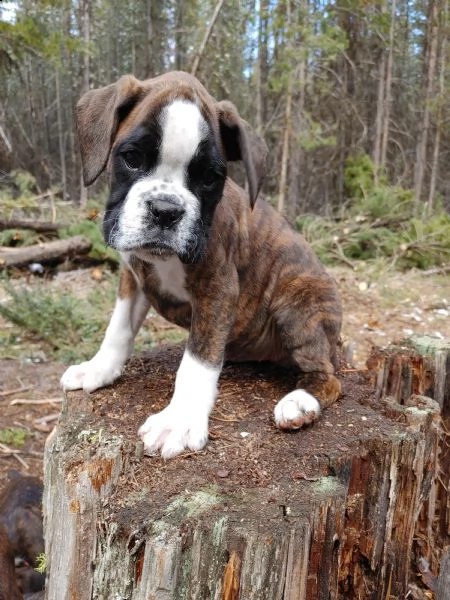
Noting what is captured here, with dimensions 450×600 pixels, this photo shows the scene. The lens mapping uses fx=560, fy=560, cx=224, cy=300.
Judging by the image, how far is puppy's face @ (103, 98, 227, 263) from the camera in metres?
2.27

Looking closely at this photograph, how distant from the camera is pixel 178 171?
7.65 ft

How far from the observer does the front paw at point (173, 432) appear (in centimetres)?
238

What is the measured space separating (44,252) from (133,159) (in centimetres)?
774

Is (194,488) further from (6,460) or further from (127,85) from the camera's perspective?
(6,460)

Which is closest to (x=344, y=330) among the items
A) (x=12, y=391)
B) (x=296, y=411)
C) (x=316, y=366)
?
(x=12, y=391)

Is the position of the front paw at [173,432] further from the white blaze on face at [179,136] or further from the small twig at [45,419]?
the small twig at [45,419]

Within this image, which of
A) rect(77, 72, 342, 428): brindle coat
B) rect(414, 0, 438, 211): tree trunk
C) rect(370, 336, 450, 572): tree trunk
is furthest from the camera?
rect(414, 0, 438, 211): tree trunk

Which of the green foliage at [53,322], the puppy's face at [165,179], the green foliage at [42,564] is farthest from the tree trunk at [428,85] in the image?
the green foliage at [42,564]

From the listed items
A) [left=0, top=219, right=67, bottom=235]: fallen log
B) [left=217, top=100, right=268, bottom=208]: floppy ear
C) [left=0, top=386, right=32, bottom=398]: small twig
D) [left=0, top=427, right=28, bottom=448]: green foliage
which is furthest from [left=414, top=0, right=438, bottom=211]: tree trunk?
[left=217, top=100, right=268, bottom=208]: floppy ear

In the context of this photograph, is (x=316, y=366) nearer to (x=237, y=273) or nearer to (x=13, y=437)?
(x=237, y=273)

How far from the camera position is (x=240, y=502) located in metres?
2.03

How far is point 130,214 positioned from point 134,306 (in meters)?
0.95

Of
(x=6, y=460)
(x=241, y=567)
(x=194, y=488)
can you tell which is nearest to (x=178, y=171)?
(x=194, y=488)

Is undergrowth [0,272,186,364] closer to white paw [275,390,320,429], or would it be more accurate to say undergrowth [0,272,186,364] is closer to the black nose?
white paw [275,390,320,429]
